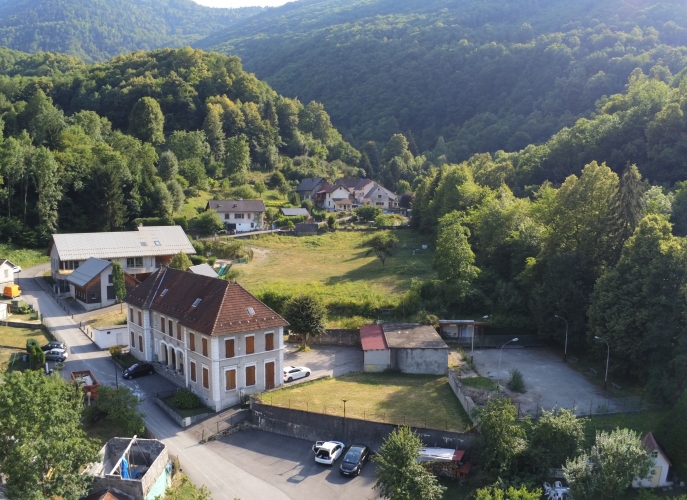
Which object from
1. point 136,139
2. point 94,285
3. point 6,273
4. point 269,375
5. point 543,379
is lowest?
point 543,379

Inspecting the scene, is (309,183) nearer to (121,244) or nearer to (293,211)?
(293,211)

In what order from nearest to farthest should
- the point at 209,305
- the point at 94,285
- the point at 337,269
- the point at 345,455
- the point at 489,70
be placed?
the point at 345,455, the point at 209,305, the point at 94,285, the point at 337,269, the point at 489,70

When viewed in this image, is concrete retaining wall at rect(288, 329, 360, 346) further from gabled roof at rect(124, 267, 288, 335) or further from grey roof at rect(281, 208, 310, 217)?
grey roof at rect(281, 208, 310, 217)

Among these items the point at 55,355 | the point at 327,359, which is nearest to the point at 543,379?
the point at 327,359

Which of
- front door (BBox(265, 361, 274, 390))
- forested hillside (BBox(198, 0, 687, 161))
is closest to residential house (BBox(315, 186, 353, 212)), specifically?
forested hillside (BBox(198, 0, 687, 161))

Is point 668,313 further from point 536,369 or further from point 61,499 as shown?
point 61,499

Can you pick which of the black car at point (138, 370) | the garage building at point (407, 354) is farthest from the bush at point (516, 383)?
the black car at point (138, 370)
